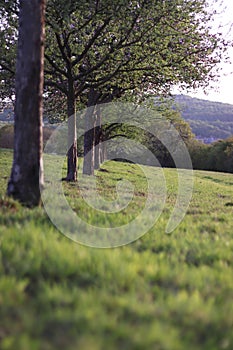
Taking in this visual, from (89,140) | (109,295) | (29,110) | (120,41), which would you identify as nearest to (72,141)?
(120,41)

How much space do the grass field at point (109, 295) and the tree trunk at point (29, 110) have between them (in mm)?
2218

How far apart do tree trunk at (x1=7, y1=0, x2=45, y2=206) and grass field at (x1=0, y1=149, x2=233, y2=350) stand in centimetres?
222

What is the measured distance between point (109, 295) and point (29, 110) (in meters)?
5.44

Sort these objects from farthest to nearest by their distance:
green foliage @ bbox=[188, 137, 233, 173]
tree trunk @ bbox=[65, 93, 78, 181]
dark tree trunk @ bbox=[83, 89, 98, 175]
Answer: green foliage @ bbox=[188, 137, 233, 173], dark tree trunk @ bbox=[83, 89, 98, 175], tree trunk @ bbox=[65, 93, 78, 181]

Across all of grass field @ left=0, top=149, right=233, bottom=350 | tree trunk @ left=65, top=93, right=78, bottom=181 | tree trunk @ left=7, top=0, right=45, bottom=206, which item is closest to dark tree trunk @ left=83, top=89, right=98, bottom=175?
tree trunk @ left=65, top=93, right=78, bottom=181

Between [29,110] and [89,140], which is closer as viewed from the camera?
[29,110]

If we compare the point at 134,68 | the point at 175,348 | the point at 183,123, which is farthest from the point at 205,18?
the point at 183,123

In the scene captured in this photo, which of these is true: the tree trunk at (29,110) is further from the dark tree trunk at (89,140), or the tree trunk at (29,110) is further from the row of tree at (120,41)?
the dark tree trunk at (89,140)

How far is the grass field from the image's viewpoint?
9.19 ft

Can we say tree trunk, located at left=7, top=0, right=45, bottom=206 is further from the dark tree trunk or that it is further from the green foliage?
the green foliage

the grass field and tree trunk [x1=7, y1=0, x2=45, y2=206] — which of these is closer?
the grass field

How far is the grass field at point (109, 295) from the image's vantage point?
280 cm

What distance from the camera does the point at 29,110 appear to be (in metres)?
7.71

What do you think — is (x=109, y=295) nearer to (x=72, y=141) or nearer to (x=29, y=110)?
(x=29, y=110)
